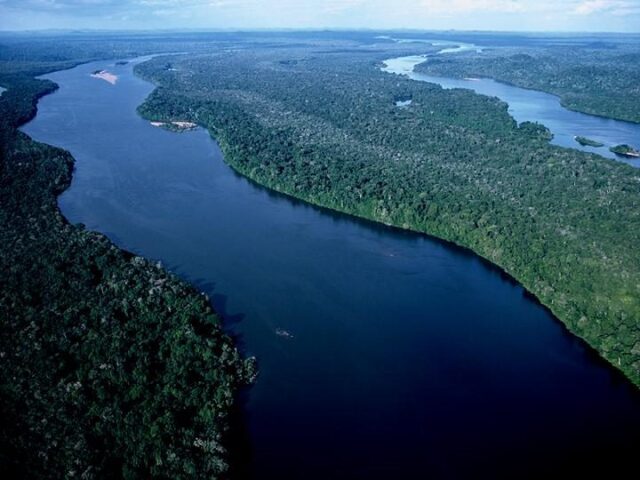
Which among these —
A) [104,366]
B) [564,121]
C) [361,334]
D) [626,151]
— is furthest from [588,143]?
[104,366]

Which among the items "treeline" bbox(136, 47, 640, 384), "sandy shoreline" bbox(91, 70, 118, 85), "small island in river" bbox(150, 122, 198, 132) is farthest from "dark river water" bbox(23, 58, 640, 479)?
"sandy shoreline" bbox(91, 70, 118, 85)

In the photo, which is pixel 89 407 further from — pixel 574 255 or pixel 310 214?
pixel 574 255

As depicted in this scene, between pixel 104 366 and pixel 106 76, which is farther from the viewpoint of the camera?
pixel 106 76

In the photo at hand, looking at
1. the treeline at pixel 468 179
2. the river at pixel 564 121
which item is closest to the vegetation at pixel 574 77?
the river at pixel 564 121

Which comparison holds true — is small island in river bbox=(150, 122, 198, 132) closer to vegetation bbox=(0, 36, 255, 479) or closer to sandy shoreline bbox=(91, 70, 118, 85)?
vegetation bbox=(0, 36, 255, 479)

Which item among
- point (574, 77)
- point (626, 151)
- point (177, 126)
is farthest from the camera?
point (574, 77)

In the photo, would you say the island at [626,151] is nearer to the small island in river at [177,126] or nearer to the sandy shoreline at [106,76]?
the small island in river at [177,126]

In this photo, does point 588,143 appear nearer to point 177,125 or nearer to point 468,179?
point 468,179
